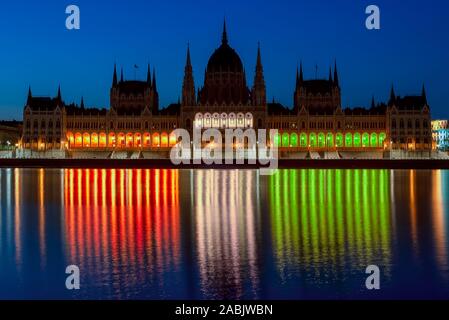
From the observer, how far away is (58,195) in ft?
112

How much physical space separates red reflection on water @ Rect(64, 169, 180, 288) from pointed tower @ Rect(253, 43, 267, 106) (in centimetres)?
6817

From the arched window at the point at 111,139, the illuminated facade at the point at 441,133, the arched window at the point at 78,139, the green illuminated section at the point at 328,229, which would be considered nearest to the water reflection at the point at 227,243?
the green illuminated section at the point at 328,229

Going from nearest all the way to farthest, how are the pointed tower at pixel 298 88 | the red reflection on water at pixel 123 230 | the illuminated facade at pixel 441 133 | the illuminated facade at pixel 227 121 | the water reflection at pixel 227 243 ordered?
1. the water reflection at pixel 227 243
2. the red reflection on water at pixel 123 230
3. the illuminated facade at pixel 227 121
4. the pointed tower at pixel 298 88
5. the illuminated facade at pixel 441 133

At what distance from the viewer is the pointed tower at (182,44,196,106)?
103875 millimetres

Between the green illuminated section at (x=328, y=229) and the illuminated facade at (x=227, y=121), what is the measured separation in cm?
6586

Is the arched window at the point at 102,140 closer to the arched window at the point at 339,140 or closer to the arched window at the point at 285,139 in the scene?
the arched window at the point at 285,139

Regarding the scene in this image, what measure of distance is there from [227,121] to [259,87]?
7609 mm

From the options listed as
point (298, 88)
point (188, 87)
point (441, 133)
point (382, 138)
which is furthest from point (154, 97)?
point (441, 133)

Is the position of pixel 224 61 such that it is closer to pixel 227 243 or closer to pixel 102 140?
pixel 102 140

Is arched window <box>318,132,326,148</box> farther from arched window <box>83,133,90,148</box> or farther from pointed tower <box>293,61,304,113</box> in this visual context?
arched window <box>83,133,90,148</box>

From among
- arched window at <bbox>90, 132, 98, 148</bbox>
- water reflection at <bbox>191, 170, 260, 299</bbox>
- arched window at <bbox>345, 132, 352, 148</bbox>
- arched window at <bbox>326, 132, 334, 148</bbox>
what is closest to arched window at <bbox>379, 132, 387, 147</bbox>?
arched window at <bbox>345, 132, 352, 148</bbox>

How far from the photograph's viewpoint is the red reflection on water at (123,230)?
16.5 m
